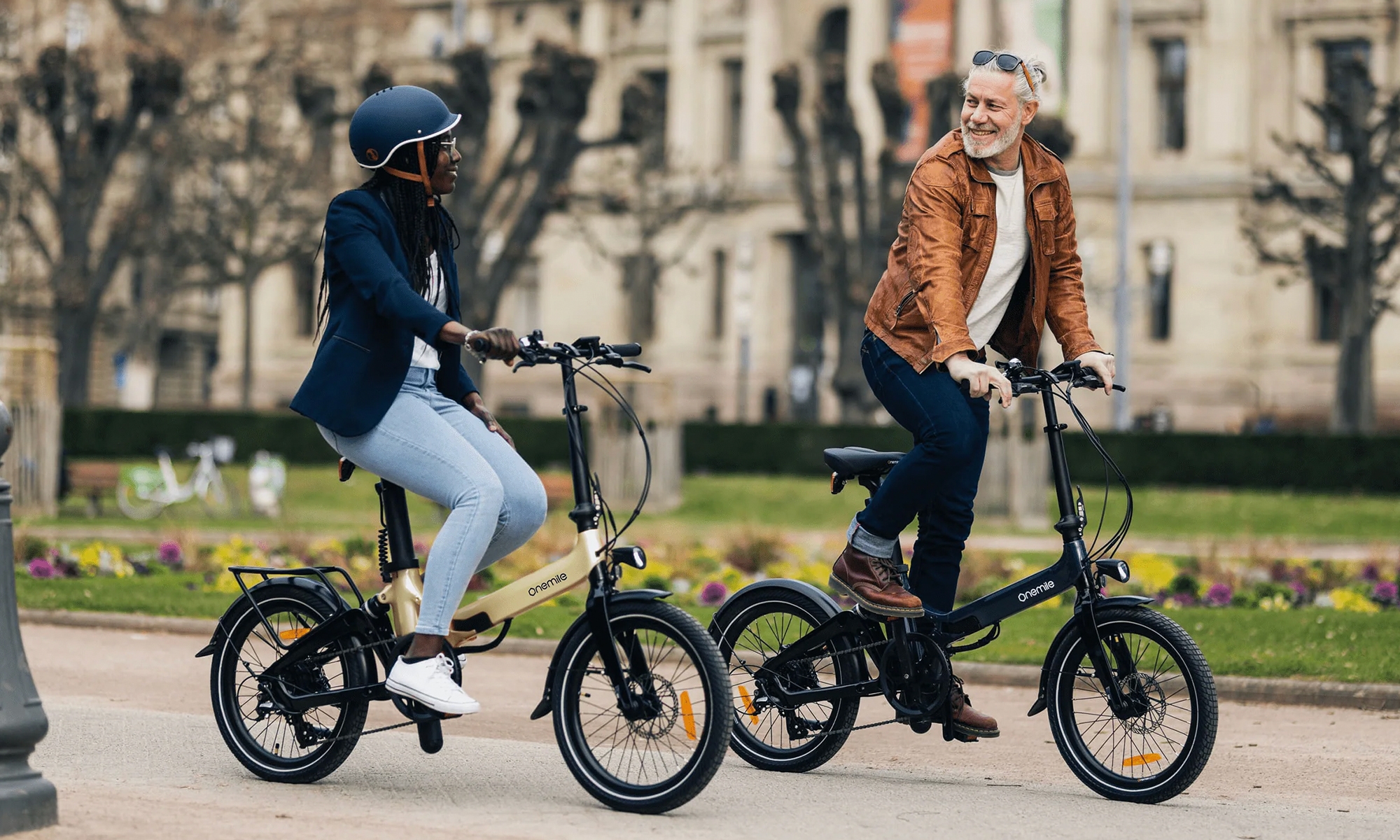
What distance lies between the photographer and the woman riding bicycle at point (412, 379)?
219 inches

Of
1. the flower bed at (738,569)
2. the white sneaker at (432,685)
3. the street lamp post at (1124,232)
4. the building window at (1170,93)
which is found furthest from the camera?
the building window at (1170,93)

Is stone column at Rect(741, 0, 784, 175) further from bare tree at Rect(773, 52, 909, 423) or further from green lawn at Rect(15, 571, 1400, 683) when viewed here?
green lawn at Rect(15, 571, 1400, 683)

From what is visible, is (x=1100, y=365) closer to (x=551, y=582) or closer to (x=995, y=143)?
(x=995, y=143)

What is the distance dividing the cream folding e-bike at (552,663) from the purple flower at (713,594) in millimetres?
5466

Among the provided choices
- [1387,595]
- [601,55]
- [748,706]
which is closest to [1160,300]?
[601,55]

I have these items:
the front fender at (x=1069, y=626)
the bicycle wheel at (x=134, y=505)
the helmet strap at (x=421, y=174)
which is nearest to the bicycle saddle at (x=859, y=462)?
the front fender at (x=1069, y=626)

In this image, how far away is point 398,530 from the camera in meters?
5.80

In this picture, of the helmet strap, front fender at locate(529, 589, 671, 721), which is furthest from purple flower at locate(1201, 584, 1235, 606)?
the helmet strap

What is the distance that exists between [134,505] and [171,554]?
34.4 ft

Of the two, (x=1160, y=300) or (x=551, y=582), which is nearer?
(x=551, y=582)

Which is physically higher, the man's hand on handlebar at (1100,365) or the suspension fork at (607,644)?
the man's hand on handlebar at (1100,365)

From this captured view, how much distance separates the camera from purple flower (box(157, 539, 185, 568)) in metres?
13.5

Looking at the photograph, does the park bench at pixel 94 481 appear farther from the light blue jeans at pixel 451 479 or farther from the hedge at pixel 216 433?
the light blue jeans at pixel 451 479

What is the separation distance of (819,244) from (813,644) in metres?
28.8
